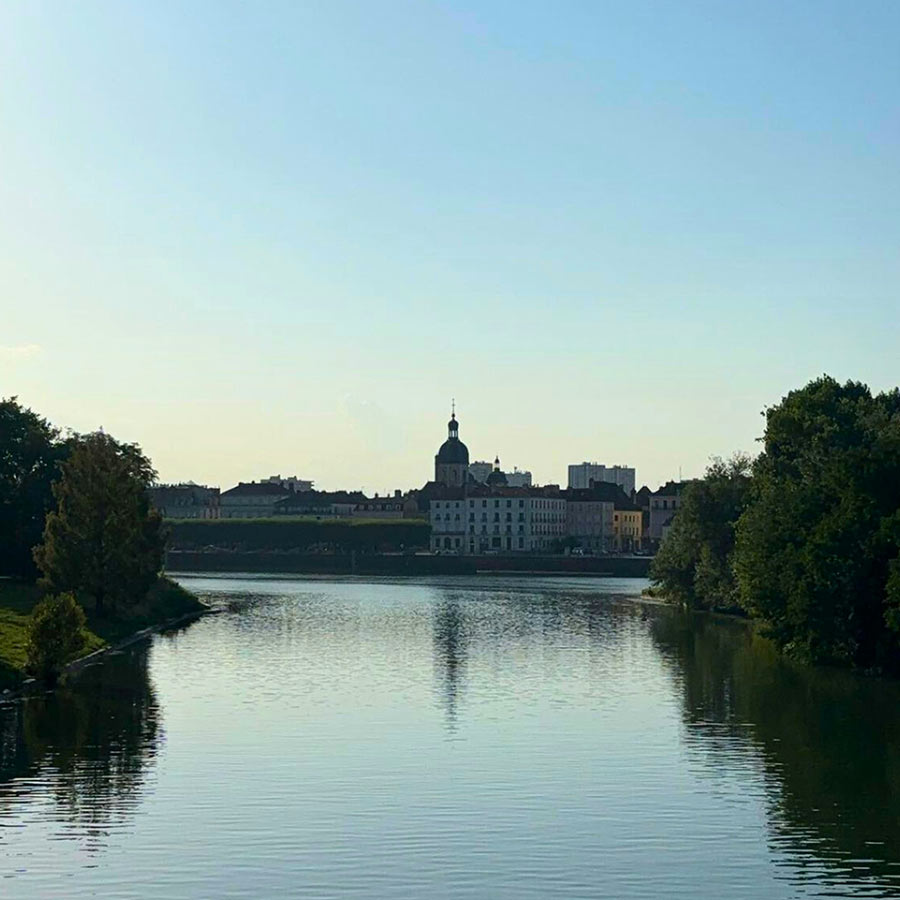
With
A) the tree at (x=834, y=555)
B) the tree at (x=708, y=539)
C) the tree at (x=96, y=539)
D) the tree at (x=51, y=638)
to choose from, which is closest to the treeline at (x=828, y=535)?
the tree at (x=834, y=555)

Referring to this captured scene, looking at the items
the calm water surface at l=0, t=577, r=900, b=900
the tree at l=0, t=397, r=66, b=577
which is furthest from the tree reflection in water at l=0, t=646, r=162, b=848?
the tree at l=0, t=397, r=66, b=577

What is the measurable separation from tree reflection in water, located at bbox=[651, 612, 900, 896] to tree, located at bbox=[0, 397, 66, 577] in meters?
39.5

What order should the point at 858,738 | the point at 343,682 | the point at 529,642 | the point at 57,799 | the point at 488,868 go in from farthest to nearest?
the point at 529,642 → the point at 343,682 → the point at 858,738 → the point at 57,799 → the point at 488,868

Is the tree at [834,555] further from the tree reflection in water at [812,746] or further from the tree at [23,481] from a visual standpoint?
the tree at [23,481]

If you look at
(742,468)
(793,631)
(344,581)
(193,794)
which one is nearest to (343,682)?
(793,631)

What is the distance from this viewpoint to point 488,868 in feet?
93.0

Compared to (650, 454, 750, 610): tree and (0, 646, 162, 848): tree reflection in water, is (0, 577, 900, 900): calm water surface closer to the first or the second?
(0, 646, 162, 848): tree reflection in water

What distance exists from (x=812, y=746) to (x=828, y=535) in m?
20.6

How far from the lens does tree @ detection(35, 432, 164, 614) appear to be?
7719cm

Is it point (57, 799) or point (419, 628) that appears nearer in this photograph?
point (57, 799)

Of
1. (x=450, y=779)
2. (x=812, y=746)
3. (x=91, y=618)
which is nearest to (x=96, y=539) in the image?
(x=91, y=618)

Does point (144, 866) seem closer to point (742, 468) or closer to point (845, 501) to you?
point (845, 501)

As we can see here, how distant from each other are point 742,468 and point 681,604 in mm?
11255

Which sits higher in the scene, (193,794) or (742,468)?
(742,468)
